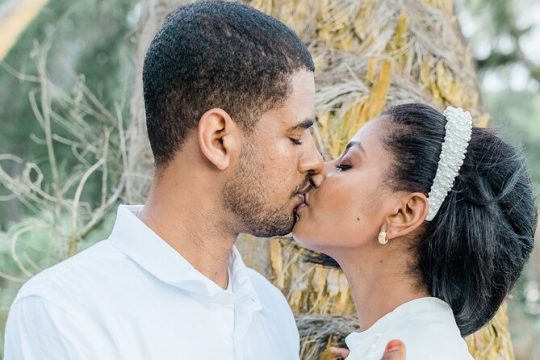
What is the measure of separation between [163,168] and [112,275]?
25 centimetres

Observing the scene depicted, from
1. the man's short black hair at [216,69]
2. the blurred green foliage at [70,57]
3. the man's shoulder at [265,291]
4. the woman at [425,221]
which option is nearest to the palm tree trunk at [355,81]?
the man's shoulder at [265,291]

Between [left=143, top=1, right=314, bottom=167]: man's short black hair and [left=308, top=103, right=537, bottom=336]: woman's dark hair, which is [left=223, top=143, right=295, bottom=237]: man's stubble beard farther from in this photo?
[left=308, top=103, right=537, bottom=336]: woman's dark hair

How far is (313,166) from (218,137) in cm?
21

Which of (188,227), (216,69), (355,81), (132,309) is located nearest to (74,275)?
(132,309)

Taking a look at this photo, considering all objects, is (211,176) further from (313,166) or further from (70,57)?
(70,57)

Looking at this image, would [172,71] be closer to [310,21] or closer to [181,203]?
[181,203]

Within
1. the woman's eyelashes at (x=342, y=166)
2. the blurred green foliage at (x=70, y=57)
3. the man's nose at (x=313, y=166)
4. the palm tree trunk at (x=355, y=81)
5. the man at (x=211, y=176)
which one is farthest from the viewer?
the blurred green foliage at (x=70, y=57)

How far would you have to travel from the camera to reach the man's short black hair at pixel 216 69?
1.66m

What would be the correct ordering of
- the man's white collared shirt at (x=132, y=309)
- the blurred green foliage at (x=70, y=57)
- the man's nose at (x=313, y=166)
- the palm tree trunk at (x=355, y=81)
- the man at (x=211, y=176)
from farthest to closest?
the blurred green foliage at (x=70, y=57) → the palm tree trunk at (x=355, y=81) → the man's nose at (x=313, y=166) → the man at (x=211, y=176) → the man's white collared shirt at (x=132, y=309)

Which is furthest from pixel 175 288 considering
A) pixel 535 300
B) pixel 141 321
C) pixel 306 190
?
pixel 535 300

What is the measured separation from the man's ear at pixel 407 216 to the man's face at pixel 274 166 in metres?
0.22

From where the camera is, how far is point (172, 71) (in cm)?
168

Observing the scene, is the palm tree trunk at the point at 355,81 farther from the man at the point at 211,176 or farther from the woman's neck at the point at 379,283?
the man at the point at 211,176

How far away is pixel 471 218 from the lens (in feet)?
5.78
